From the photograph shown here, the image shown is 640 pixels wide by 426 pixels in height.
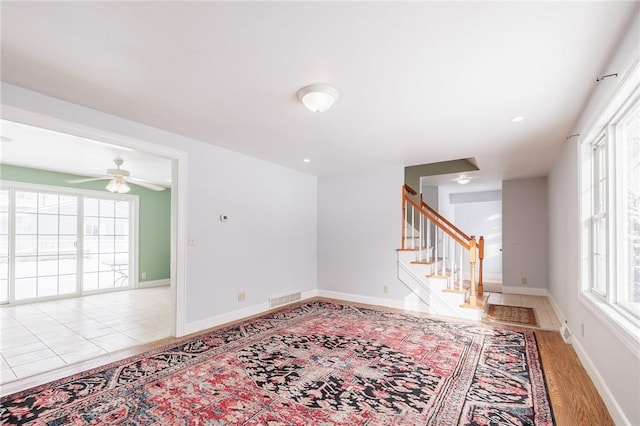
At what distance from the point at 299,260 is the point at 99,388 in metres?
3.43

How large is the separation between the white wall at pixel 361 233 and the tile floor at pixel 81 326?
83.9 inches

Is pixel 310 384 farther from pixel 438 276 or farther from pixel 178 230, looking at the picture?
pixel 438 276

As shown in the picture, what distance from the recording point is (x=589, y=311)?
2584 mm

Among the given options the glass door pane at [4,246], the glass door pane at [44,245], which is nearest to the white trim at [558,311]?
the glass door pane at [44,245]

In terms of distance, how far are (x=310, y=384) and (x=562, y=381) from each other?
2007 mm

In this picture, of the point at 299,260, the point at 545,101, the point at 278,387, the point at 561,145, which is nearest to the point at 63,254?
the point at 299,260

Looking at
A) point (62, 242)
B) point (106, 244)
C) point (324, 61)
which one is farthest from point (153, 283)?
point (324, 61)

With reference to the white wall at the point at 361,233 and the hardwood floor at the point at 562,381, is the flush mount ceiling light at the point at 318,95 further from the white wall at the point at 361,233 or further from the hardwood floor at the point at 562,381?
the white wall at the point at 361,233

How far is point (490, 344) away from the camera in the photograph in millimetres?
3318

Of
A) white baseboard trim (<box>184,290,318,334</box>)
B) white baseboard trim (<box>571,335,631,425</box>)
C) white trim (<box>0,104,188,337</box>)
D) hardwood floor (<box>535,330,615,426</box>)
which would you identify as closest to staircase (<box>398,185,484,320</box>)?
hardwood floor (<box>535,330,615,426</box>)

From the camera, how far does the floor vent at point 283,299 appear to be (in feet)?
15.9

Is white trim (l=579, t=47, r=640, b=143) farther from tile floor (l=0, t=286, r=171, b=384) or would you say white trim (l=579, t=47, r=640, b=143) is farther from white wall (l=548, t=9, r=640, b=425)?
tile floor (l=0, t=286, r=171, b=384)

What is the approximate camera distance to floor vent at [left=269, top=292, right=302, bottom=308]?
485 centimetres

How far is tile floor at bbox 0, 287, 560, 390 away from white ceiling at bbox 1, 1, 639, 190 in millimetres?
2369
